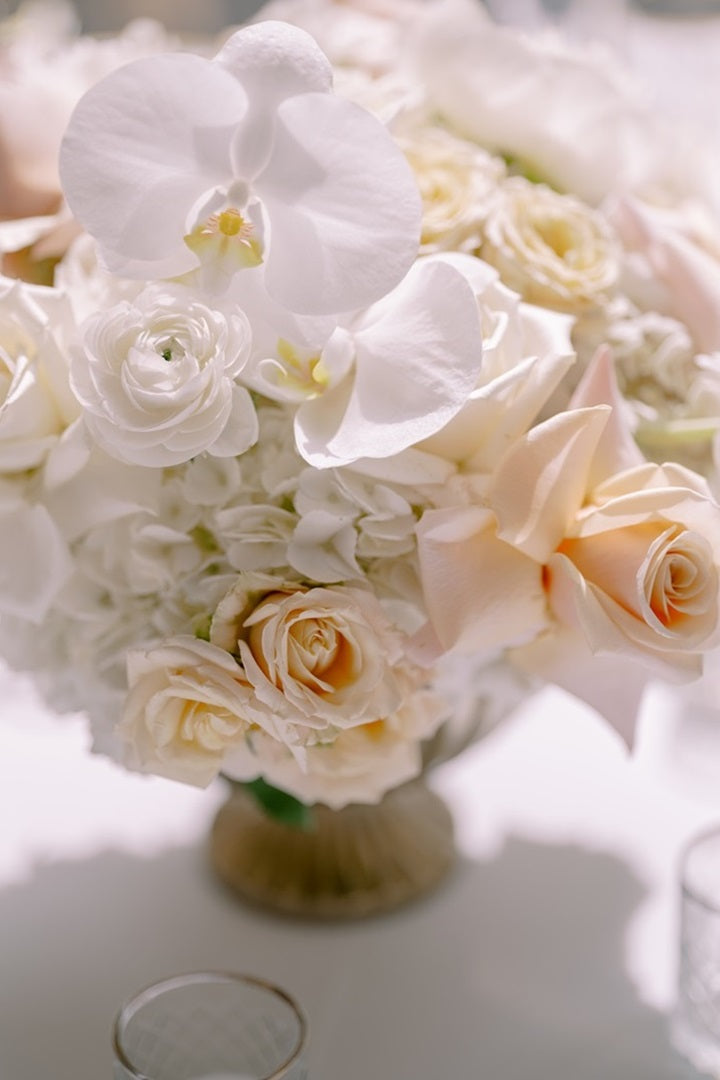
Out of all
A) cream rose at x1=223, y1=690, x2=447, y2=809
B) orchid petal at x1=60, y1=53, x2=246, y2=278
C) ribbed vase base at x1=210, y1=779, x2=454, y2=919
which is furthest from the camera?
ribbed vase base at x1=210, y1=779, x2=454, y2=919

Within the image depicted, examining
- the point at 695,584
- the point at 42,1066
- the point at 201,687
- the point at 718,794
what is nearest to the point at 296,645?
the point at 201,687

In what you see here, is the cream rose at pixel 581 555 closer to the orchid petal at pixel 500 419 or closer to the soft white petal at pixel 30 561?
the orchid petal at pixel 500 419

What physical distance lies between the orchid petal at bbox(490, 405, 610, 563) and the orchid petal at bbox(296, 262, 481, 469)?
0.14 ft

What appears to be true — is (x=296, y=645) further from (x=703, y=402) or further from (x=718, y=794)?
(x=718, y=794)

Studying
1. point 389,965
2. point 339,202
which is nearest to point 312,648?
point 339,202

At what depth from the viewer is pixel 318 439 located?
46cm

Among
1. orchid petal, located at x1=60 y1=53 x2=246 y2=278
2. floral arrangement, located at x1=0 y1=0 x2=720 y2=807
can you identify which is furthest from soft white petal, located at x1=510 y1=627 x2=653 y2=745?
orchid petal, located at x1=60 y1=53 x2=246 y2=278

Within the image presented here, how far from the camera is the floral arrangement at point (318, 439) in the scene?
0.43 metres

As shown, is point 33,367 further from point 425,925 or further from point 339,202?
point 425,925

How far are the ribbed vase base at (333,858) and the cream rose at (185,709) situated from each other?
0.22 meters

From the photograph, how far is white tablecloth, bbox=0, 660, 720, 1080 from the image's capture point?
1.95ft

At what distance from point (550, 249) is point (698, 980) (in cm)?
35

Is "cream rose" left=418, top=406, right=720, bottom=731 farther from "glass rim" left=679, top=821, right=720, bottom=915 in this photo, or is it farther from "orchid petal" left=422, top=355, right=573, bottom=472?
"glass rim" left=679, top=821, right=720, bottom=915

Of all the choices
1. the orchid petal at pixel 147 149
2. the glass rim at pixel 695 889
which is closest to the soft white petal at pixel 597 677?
the glass rim at pixel 695 889
